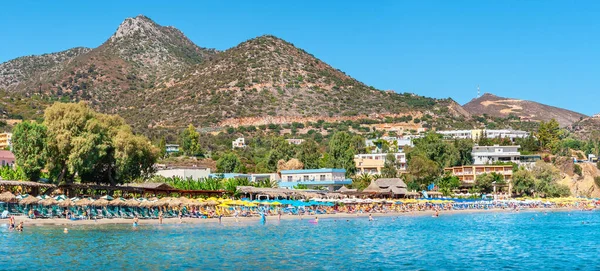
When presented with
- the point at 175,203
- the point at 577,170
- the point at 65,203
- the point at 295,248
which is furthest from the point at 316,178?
the point at 295,248

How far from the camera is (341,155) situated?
357 ft

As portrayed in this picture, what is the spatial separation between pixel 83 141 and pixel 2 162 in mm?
37569

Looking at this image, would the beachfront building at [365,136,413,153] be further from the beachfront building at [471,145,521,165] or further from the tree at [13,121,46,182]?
the tree at [13,121,46,182]

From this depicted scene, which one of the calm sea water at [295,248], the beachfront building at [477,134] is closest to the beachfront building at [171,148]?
the beachfront building at [477,134]

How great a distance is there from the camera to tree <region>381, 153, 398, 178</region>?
109 meters

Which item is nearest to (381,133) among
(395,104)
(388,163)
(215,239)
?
(395,104)

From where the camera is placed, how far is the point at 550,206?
100688 mm

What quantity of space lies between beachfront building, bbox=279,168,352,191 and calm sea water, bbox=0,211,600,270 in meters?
36.7

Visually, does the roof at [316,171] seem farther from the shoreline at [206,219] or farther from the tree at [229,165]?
the shoreline at [206,219]

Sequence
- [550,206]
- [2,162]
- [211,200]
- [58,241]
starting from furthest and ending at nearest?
[550,206]
[2,162]
[211,200]
[58,241]

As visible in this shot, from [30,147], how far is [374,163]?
71495 mm

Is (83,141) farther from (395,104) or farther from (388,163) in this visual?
(395,104)

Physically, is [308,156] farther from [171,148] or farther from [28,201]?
[28,201]

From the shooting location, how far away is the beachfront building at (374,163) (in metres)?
120
